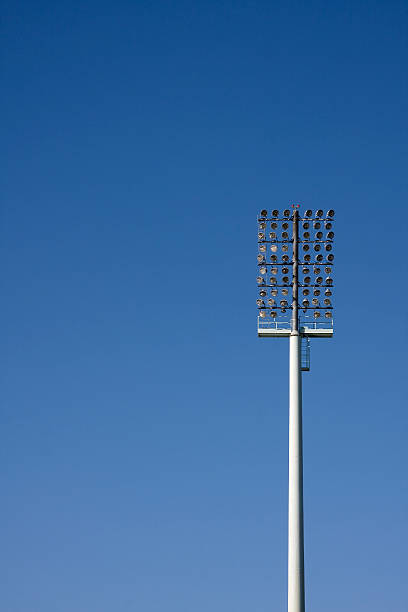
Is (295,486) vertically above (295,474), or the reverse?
(295,474)

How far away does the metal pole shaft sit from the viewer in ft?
280

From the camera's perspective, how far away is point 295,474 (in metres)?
87.7

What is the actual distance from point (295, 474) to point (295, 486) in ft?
2.52

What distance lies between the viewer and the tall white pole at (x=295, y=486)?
8531cm

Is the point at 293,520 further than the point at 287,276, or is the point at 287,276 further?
the point at 287,276

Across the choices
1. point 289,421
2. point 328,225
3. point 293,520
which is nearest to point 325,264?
point 328,225

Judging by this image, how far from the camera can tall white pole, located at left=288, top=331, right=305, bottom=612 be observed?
85312mm

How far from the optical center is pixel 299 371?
90.1 metres

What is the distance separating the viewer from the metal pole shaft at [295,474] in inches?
3359

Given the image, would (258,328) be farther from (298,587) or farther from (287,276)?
(298,587)

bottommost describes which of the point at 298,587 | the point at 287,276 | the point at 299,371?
the point at 298,587

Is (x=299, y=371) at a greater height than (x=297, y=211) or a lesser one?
lesser

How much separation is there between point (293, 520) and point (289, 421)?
6.19 m

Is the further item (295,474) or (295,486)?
(295,474)
